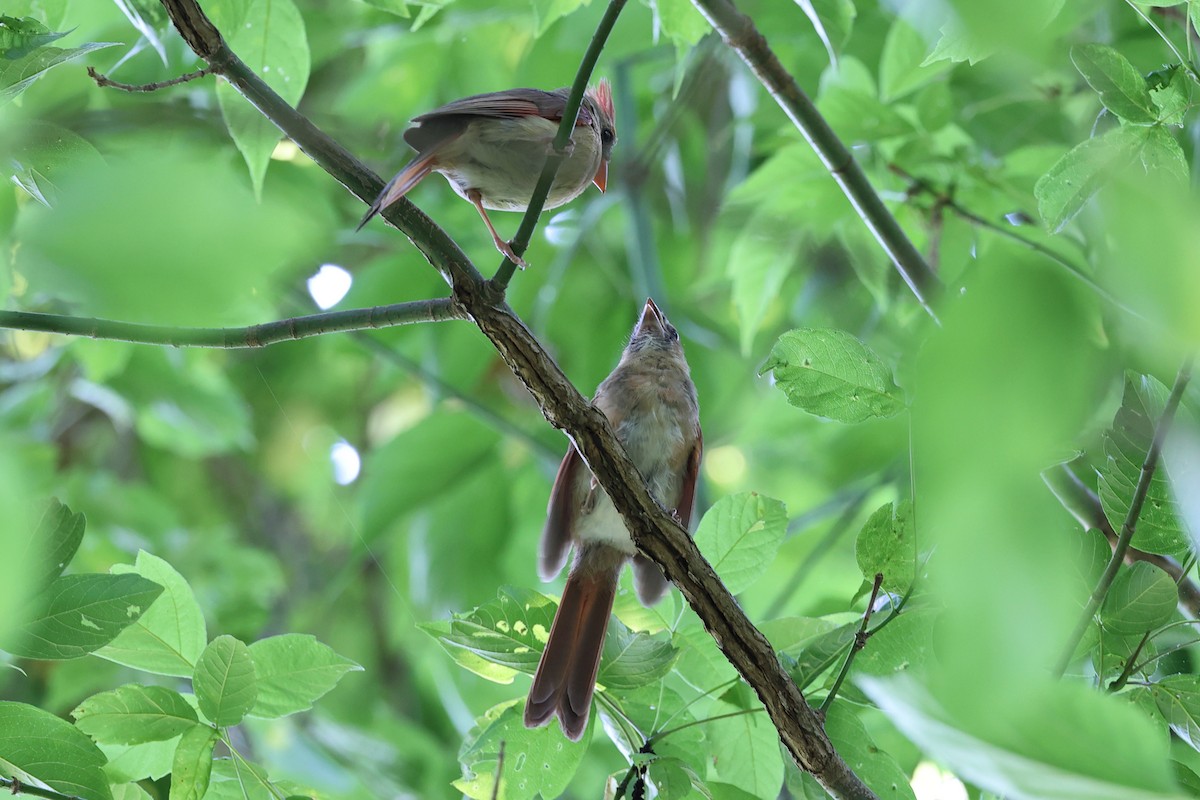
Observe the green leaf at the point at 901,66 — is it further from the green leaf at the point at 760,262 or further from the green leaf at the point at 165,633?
the green leaf at the point at 165,633

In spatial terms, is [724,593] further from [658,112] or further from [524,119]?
[658,112]

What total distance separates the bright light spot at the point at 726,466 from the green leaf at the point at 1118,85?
16.0 feet

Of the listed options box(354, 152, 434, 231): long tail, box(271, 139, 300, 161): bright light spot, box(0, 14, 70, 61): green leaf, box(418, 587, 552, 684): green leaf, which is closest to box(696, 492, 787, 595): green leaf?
box(418, 587, 552, 684): green leaf

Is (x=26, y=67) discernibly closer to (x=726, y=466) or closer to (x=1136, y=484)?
(x=1136, y=484)

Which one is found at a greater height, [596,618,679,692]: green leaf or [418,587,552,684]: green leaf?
[418,587,552,684]: green leaf

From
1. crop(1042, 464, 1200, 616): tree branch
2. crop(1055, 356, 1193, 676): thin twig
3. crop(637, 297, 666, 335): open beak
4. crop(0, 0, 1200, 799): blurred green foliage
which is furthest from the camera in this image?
crop(637, 297, 666, 335): open beak

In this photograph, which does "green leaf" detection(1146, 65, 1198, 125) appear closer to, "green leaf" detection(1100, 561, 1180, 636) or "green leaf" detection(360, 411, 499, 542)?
"green leaf" detection(1100, 561, 1180, 636)

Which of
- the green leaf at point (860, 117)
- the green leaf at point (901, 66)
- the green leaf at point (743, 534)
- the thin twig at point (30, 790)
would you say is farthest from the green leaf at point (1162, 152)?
the thin twig at point (30, 790)

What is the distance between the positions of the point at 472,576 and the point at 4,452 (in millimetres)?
2970

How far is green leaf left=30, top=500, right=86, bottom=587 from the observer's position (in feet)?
4.49

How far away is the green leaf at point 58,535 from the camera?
53.9 inches

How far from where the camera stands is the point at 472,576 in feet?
11.2

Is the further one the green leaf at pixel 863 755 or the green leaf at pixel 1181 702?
the green leaf at pixel 863 755

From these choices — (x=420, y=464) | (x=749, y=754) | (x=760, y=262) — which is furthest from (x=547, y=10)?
(x=420, y=464)
